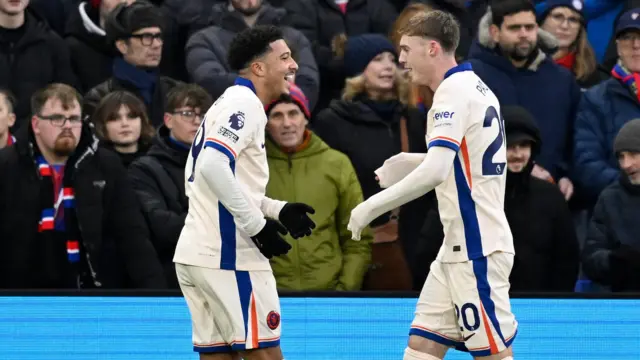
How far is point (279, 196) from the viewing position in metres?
8.73

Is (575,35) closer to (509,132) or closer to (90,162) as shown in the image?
(509,132)

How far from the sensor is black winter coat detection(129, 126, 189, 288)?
8719 mm

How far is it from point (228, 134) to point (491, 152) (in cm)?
123

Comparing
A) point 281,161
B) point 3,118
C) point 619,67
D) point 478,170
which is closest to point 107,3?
point 3,118

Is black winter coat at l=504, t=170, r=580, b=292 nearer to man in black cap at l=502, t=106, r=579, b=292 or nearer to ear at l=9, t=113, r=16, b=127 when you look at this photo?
man in black cap at l=502, t=106, r=579, b=292

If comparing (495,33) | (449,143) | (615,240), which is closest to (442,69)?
(449,143)

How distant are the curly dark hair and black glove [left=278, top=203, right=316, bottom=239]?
2.39 ft

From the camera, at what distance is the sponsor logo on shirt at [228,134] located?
6688mm

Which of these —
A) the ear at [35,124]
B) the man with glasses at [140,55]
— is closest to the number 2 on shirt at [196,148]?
the ear at [35,124]

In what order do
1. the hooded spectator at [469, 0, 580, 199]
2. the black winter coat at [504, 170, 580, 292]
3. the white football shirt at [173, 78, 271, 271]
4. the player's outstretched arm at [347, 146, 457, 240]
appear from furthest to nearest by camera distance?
the hooded spectator at [469, 0, 580, 199] < the black winter coat at [504, 170, 580, 292] < the white football shirt at [173, 78, 271, 271] < the player's outstretched arm at [347, 146, 457, 240]

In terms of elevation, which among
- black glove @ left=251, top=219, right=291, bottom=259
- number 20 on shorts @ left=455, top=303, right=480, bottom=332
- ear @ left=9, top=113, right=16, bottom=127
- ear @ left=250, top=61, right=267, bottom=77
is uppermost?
ear @ left=250, top=61, right=267, bottom=77

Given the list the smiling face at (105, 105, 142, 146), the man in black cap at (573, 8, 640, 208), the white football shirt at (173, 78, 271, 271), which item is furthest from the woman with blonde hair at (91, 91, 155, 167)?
the man in black cap at (573, 8, 640, 208)

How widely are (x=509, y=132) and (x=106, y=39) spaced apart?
305cm

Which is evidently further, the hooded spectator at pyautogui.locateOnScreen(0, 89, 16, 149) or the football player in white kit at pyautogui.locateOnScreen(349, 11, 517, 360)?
the hooded spectator at pyautogui.locateOnScreen(0, 89, 16, 149)
